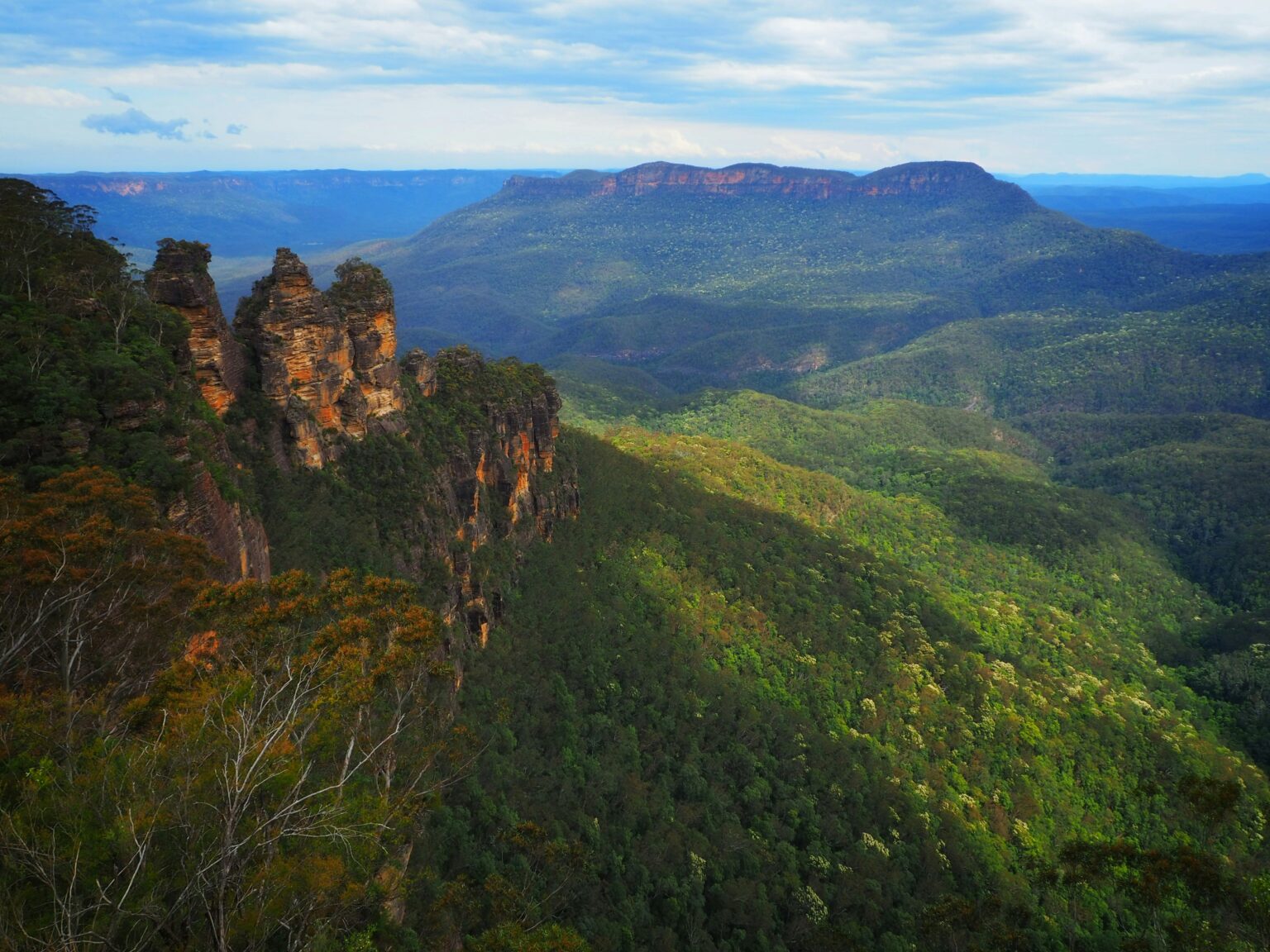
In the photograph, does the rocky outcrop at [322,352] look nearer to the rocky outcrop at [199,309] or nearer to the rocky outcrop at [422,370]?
the rocky outcrop at [199,309]

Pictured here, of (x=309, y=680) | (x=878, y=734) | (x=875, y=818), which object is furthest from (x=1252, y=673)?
(x=309, y=680)

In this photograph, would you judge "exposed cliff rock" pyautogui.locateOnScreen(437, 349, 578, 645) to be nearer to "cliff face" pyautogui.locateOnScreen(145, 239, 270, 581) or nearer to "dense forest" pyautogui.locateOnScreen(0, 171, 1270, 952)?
"dense forest" pyautogui.locateOnScreen(0, 171, 1270, 952)

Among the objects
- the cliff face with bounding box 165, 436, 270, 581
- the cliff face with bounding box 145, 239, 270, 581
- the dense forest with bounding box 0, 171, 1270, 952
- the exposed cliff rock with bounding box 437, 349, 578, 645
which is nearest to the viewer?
the dense forest with bounding box 0, 171, 1270, 952

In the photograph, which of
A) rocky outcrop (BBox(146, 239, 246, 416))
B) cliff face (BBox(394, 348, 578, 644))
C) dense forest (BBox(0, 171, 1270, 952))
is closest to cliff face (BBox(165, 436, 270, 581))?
dense forest (BBox(0, 171, 1270, 952))

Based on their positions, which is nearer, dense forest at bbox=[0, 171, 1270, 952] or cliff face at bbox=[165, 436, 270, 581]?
dense forest at bbox=[0, 171, 1270, 952]

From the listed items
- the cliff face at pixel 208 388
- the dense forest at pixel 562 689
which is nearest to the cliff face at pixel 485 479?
the dense forest at pixel 562 689

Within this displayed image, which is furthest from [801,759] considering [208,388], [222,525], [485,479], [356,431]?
[208,388]

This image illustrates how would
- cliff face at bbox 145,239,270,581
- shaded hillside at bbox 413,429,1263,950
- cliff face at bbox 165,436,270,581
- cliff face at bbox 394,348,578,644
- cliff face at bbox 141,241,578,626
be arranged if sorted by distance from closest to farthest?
cliff face at bbox 165,436,270,581, cliff face at bbox 145,239,270,581, shaded hillside at bbox 413,429,1263,950, cliff face at bbox 141,241,578,626, cliff face at bbox 394,348,578,644
